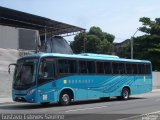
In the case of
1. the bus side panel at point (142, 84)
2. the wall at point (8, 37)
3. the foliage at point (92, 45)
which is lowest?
the bus side panel at point (142, 84)

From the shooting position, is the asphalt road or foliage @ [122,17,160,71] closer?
the asphalt road

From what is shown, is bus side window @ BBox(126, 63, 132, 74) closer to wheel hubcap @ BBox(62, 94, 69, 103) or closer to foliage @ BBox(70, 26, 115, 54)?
wheel hubcap @ BBox(62, 94, 69, 103)

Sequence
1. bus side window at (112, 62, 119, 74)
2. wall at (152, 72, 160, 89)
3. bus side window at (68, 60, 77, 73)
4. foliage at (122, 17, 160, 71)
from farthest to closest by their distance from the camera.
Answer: foliage at (122, 17, 160, 71)
wall at (152, 72, 160, 89)
bus side window at (112, 62, 119, 74)
bus side window at (68, 60, 77, 73)

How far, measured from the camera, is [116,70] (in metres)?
28.0

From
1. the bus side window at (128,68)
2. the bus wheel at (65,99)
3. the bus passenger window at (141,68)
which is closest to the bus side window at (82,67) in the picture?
the bus wheel at (65,99)

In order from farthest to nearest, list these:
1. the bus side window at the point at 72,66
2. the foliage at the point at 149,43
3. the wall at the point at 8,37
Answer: the foliage at the point at 149,43
the wall at the point at 8,37
the bus side window at the point at 72,66

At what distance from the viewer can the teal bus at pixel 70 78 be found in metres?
22.1

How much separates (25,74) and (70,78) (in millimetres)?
2708

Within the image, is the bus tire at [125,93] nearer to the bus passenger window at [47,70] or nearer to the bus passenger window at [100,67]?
the bus passenger window at [100,67]

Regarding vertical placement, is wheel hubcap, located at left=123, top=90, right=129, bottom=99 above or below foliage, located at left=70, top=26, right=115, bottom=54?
below

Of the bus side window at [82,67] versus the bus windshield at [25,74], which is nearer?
the bus windshield at [25,74]

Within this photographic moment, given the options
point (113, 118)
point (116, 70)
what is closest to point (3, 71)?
point (116, 70)

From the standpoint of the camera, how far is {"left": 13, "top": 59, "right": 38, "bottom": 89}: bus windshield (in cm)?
2206

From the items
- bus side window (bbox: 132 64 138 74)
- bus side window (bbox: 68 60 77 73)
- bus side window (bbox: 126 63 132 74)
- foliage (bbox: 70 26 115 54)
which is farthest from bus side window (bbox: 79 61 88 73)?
foliage (bbox: 70 26 115 54)
